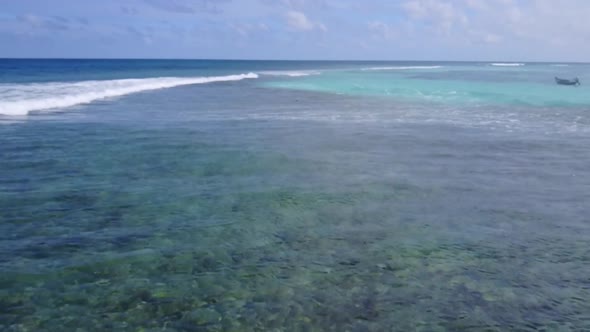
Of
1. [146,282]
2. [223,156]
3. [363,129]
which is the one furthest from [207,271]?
[363,129]

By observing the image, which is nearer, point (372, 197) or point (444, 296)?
point (444, 296)

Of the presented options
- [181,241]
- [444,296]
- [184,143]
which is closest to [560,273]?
[444,296]

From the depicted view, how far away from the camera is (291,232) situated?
9492 millimetres

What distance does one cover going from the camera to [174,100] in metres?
33.8

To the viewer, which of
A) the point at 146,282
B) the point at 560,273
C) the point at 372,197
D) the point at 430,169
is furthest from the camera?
the point at 430,169

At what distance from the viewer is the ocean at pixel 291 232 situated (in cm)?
669

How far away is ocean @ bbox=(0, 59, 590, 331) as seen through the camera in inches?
263

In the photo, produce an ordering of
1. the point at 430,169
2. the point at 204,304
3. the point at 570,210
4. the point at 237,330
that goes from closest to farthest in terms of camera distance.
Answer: the point at 237,330, the point at 204,304, the point at 570,210, the point at 430,169

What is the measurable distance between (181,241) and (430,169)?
7.74 meters

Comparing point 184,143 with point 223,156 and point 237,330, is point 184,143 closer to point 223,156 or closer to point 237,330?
point 223,156

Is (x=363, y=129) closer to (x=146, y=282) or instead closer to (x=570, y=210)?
(x=570, y=210)

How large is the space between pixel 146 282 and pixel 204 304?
103 centimetres

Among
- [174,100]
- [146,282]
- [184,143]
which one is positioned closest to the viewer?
[146,282]

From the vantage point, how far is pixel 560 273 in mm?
7871
